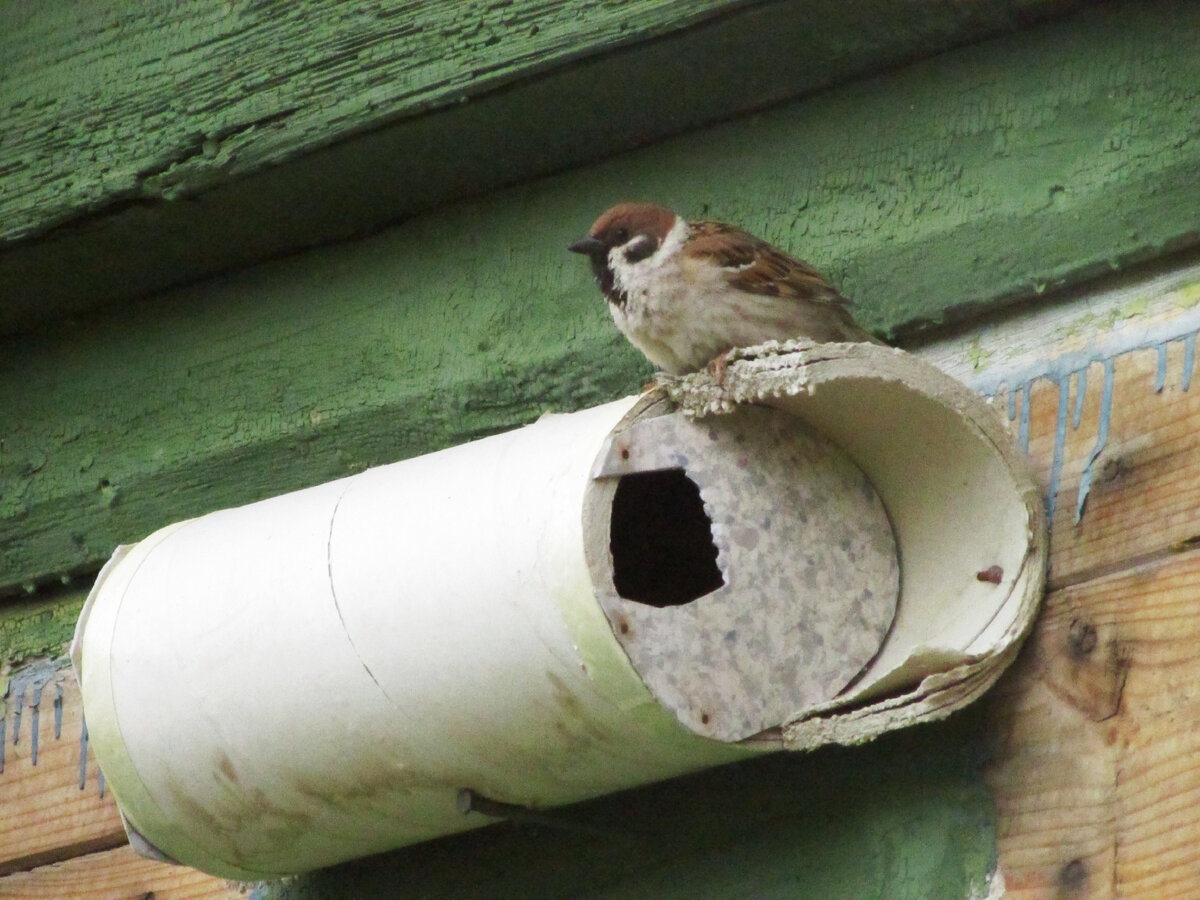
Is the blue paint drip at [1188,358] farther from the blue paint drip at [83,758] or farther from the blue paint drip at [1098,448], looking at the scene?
the blue paint drip at [83,758]

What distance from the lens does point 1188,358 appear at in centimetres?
169

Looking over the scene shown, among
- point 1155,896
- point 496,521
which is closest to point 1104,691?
point 1155,896

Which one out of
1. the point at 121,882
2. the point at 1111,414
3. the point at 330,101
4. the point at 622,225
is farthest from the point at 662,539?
the point at 121,882

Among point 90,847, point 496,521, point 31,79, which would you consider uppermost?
point 31,79

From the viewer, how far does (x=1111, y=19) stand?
1.87m

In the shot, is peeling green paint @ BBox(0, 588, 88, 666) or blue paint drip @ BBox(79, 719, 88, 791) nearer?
blue paint drip @ BBox(79, 719, 88, 791)

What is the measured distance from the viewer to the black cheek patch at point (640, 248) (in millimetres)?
2037

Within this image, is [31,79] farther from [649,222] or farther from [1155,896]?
[1155,896]

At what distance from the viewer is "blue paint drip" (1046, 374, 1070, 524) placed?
5.73 feet

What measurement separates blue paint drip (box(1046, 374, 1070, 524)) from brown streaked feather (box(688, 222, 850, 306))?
0.91 ft

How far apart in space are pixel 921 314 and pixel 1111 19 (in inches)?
14.7

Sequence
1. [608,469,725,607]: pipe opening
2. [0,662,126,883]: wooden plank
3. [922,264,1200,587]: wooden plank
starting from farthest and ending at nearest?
[0,662,126,883]: wooden plank < [608,469,725,607]: pipe opening < [922,264,1200,587]: wooden plank

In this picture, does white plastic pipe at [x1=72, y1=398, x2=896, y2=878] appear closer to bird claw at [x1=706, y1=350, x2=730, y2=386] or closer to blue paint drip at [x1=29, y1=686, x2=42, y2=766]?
bird claw at [x1=706, y1=350, x2=730, y2=386]

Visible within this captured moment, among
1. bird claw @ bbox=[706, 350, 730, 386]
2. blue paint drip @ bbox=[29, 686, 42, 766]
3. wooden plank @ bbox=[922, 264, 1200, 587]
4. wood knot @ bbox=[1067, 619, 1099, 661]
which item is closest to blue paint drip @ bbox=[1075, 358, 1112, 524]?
wooden plank @ bbox=[922, 264, 1200, 587]
